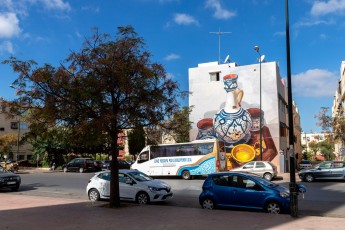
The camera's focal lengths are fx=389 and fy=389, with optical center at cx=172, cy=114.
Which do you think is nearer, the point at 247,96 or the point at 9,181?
the point at 9,181

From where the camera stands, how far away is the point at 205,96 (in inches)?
1700

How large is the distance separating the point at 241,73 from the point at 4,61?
3116 cm

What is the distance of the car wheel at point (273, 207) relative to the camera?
42.1 feet

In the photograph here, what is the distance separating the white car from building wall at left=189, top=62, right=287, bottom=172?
25179 millimetres

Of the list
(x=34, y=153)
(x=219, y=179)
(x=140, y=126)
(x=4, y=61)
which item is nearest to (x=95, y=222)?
(x=140, y=126)

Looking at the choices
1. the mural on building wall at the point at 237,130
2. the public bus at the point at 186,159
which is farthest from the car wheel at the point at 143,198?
the mural on building wall at the point at 237,130

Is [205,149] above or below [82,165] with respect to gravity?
above

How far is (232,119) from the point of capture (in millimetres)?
41375

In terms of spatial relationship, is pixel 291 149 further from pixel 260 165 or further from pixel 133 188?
pixel 260 165

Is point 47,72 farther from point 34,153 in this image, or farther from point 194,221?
point 34,153

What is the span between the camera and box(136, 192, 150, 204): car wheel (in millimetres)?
15898

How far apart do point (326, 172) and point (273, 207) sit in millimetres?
16316

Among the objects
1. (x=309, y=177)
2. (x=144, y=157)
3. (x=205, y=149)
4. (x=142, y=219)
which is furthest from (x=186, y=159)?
(x=142, y=219)

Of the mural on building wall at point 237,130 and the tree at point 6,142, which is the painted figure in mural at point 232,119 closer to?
the mural on building wall at point 237,130
